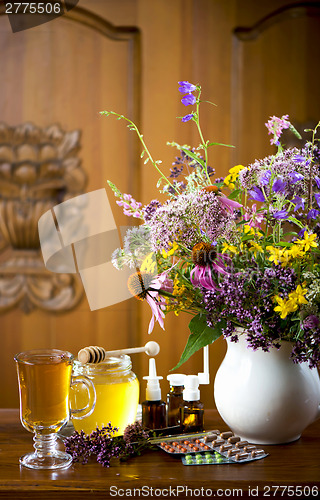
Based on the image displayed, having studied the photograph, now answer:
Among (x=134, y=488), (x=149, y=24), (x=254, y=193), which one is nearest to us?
(x=134, y=488)

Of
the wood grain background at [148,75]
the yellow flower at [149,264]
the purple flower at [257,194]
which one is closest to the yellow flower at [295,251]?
the purple flower at [257,194]

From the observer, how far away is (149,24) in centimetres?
210

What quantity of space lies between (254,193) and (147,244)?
0.61 ft

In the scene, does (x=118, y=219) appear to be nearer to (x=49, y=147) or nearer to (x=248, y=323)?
(x=49, y=147)

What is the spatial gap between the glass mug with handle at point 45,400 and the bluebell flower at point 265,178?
15.5 inches

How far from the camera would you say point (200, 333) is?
0.93 m

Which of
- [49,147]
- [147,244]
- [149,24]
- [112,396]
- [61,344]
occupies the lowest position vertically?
[61,344]

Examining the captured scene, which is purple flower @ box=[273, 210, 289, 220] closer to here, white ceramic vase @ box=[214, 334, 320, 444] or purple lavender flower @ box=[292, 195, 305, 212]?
purple lavender flower @ box=[292, 195, 305, 212]

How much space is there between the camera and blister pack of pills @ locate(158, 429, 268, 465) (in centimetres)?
87

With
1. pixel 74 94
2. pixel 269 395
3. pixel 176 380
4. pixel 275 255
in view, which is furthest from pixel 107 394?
pixel 74 94

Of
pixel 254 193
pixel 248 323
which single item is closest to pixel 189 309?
pixel 248 323

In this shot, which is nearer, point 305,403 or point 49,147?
point 305,403

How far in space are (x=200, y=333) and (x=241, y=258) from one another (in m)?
0.14

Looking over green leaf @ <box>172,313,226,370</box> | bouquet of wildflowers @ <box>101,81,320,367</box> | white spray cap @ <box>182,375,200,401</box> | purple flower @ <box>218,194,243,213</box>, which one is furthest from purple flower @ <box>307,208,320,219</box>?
white spray cap @ <box>182,375,200,401</box>
